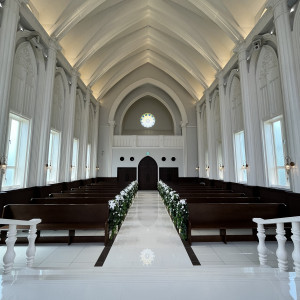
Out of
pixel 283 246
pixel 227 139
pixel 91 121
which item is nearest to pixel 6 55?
pixel 283 246

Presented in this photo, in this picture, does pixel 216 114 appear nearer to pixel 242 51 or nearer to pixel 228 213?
pixel 242 51

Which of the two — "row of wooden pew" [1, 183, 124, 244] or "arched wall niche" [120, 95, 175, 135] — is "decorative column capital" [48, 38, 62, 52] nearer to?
"row of wooden pew" [1, 183, 124, 244]

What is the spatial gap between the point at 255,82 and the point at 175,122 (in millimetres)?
10437

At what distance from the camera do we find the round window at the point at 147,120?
1983 cm

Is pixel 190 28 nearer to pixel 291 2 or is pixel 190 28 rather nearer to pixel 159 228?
pixel 291 2

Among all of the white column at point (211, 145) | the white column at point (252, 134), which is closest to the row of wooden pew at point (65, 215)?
the white column at point (252, 134)

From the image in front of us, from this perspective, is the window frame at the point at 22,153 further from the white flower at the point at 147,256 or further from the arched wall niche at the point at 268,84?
the arched wall niche at the point at 268,84

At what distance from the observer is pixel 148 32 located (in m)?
13.5

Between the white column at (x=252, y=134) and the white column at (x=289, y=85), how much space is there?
219cm

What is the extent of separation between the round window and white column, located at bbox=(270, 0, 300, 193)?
567 inches

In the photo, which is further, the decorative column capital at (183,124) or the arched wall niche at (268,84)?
the decorative column capital at (183,124)

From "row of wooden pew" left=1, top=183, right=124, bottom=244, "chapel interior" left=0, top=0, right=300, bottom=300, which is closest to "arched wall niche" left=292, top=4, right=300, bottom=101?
"chapel interior" left=0, top=0, right=300, bottom=300

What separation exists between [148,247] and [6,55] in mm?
6397

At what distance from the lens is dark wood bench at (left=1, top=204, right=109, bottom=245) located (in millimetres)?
4598
